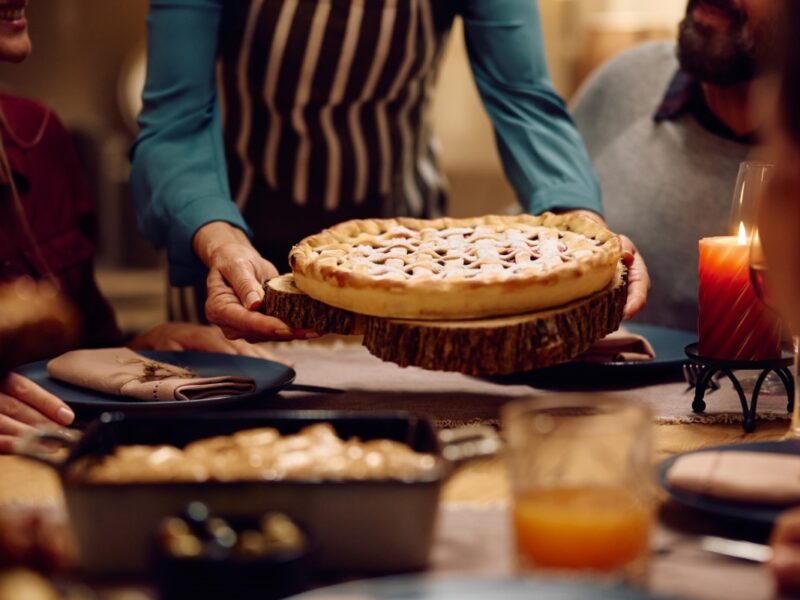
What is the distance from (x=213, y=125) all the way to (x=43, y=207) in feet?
1.27

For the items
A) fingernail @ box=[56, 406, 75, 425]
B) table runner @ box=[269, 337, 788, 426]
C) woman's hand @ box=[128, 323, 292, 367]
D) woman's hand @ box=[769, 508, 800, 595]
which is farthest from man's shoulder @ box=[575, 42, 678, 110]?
woman's hand @ box=[769, 508, 800, 595]

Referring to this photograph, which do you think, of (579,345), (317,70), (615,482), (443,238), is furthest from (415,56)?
(615,482)

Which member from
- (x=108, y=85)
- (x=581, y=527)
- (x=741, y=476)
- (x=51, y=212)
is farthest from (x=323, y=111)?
(x=108, y=85)

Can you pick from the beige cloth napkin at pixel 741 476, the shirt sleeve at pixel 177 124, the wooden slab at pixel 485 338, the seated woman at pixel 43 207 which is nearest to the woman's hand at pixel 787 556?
the beige cloth napkin at pixel 741 476

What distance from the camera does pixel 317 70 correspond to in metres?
2.16

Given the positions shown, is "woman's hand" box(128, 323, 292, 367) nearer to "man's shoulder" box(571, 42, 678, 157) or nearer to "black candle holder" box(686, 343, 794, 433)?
"black candle holder" box(686, 343, 794, 433)

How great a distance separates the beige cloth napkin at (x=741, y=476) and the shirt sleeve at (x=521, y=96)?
3.46 feet

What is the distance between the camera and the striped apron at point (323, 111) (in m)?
2.09

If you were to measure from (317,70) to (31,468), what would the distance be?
3.93ft

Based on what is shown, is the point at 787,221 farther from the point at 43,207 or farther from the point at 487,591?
the point at 43,207

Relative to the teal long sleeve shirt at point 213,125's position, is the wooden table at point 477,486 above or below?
below

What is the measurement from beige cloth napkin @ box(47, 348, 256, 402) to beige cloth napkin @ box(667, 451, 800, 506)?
0.60 meters

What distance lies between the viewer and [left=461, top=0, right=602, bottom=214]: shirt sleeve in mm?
2006

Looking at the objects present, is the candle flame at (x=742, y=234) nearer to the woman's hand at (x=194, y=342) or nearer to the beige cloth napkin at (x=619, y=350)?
the beige cloth napkin at (x=619, y=350)
